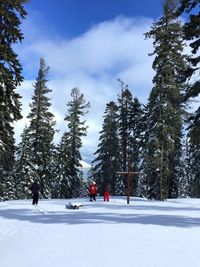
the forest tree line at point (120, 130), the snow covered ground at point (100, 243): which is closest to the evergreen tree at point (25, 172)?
the forest tree line at point (120, 130)

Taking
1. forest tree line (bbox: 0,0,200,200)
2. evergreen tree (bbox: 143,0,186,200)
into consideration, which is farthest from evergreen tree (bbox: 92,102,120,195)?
evergreen tree (bbox: 143,0,186,200)

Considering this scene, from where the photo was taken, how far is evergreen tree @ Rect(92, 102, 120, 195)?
55000 millimetres

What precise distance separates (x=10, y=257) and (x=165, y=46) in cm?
2943

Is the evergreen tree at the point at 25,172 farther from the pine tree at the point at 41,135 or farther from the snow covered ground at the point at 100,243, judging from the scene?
the snow covered ground at the point at 100,243

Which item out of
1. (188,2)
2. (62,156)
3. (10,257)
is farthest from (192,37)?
(62,156)

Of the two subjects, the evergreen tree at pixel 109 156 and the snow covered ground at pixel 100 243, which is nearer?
the snow covered ground at pixel 100 243

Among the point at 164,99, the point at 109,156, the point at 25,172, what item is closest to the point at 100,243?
the point at 164,99

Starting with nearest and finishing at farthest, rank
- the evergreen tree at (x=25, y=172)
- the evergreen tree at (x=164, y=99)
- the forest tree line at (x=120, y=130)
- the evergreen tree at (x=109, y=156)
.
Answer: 1. the forest tree line at (x=120, y=130)
2. the evergreen tree at (x=164, y=99)
3. the evergreen tree at (x=25, y=172)
4. the evergreen tree at (x=109, y=156)

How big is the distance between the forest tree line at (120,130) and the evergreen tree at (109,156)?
13 centimetres

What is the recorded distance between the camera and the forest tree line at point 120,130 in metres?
22.3

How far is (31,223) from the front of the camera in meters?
17.1

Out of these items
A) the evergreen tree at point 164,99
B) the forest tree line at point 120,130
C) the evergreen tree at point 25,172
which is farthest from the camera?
the evergreen tree at point 25,172

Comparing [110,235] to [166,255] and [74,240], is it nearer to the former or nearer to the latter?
[74,240]

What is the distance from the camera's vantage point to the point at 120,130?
5616 cm
